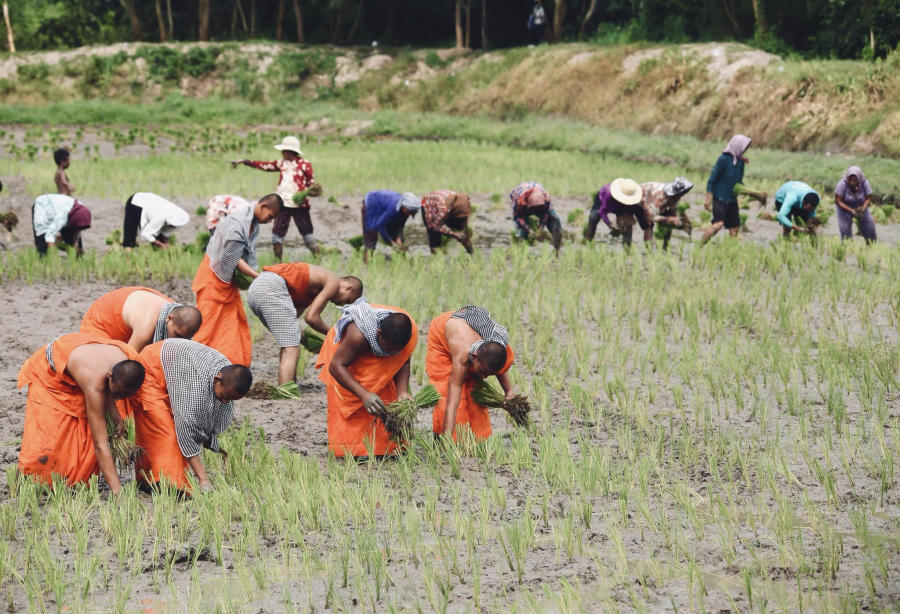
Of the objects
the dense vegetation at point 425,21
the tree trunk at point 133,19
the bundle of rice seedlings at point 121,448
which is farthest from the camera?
the tree trunk at point 133,19

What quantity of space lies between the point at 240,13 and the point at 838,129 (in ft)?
93.9

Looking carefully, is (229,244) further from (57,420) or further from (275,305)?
(57,420)

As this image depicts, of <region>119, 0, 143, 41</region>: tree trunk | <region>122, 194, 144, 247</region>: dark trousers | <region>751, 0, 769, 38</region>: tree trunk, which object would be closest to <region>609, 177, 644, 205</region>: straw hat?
<region>122, 194, 144, 247</region>: dark trousers

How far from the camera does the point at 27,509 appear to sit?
4.39m

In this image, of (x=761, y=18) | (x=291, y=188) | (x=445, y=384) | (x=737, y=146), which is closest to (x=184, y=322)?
(x=445, y=384)

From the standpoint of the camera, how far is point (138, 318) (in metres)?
5.33

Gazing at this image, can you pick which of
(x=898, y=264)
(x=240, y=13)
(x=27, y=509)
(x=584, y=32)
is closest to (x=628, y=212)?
(x=898, y=264)

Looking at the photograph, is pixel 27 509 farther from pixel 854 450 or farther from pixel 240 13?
pixel 240 13

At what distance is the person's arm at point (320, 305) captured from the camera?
6.09 meters

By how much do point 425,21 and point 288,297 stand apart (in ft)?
115

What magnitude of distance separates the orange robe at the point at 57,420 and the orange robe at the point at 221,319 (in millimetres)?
1624

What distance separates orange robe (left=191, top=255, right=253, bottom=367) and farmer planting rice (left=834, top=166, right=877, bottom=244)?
6.94m

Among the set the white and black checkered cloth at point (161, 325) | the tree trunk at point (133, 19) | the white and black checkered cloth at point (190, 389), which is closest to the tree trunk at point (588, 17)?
the tree trunk at point (133, 19)

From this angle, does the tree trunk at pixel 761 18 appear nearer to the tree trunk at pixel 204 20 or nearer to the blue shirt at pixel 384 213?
the blue shirt at pixel 384 213
